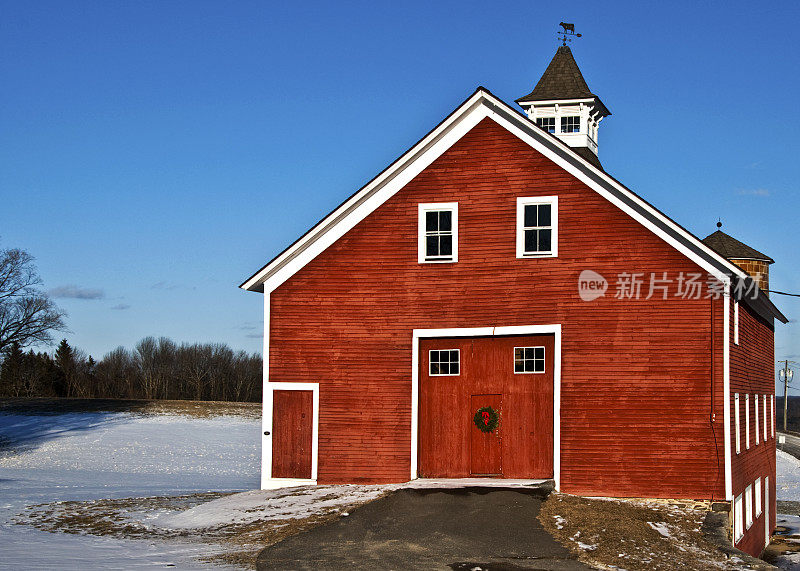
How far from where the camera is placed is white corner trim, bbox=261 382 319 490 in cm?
2231

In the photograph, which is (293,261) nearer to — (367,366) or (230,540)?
(367,366)

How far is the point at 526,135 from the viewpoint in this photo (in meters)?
21.7

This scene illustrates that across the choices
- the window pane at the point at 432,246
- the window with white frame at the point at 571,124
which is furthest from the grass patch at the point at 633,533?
the window with white frame at the point at 571,124

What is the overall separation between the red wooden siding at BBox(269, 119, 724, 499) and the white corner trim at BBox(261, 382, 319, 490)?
16cm

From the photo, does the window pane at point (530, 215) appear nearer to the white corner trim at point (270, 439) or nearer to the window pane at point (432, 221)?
the window pane at point (432, 221)

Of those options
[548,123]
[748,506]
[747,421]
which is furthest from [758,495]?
[548,123]

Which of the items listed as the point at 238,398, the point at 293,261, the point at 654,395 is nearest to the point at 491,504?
the point at 654,395

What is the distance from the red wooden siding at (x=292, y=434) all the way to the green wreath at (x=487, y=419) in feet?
13.6

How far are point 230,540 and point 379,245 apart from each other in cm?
844

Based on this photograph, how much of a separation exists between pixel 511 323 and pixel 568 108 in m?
13.0

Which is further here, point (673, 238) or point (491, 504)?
point (673, 238)

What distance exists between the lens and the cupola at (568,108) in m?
31.7

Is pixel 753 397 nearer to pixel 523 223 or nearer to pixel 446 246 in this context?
pixel 523 223

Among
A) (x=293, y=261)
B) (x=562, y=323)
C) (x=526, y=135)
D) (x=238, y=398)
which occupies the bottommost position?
(x=238, y=398)
